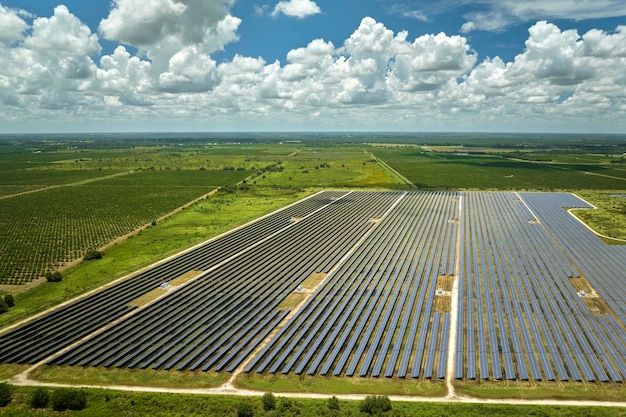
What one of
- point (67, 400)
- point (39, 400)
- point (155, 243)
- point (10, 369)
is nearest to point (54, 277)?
point (155, 243)

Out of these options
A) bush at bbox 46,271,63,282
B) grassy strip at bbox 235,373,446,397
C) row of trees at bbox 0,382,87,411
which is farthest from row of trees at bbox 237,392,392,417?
bush at bbox 46,271,63,282

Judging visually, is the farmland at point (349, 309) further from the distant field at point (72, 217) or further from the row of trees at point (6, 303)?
the row of trees at point (6, 303)

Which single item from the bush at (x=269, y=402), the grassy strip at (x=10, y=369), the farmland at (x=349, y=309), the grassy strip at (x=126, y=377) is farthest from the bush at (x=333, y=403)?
the grassy strip at (x=10, y=369)

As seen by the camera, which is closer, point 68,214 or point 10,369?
point 10,369

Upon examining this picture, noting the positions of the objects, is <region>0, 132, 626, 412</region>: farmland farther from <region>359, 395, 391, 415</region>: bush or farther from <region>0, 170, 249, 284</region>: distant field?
<region>359, 395, 391, 415</region>: bush

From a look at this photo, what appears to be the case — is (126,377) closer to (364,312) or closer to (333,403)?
(333,403)

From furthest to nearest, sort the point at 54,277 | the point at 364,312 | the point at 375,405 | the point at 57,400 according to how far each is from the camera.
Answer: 1. the point at 54,277
2. the point at 364,312
3. the point at 57,400
4. the point at 375,405

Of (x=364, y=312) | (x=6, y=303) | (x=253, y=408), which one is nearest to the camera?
(x=253, y=408)

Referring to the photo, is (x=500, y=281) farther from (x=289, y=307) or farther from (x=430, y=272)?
(x=289, y=307)
